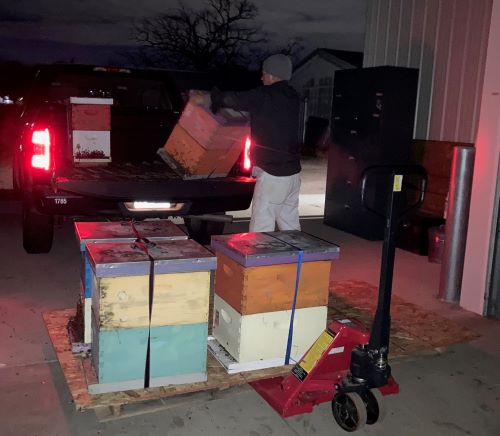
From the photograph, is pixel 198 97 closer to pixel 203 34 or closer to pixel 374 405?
pixel 374 405

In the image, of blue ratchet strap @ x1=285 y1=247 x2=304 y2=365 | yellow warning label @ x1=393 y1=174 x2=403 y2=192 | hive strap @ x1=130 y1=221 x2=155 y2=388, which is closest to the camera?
yellow warning label @ x1=393 y1=174 x2=403 y2=192

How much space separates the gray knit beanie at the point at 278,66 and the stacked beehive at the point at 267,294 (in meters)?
1.59

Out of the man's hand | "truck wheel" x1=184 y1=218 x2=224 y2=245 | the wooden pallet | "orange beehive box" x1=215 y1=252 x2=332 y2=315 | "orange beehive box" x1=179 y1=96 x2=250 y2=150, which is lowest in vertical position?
the wooden pallet

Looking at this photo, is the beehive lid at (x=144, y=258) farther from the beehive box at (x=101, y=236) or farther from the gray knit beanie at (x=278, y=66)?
the gray knit beanie at (x=278, y=66)

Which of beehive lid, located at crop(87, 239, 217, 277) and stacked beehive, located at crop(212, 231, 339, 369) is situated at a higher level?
beehive lid, located at crop(87, 239, 217, 277)

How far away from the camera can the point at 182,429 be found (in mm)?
3225

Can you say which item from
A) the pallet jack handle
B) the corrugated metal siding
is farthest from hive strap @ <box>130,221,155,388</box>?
the corrugated metal siding

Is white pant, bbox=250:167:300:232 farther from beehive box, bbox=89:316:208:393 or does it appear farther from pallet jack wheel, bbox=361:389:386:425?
pallet jack wheel, bbox=361:389:386:425

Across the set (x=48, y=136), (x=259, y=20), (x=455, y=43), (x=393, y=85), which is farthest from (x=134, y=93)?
(x=259, y=20)

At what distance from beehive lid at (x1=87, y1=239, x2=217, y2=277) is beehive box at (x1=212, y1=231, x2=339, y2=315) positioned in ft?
0.79

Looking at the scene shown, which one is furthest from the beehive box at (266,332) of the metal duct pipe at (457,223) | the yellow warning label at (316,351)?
the metal duct pipe at (457,223)

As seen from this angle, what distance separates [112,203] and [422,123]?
15.8ft

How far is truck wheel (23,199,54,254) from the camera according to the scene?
6.25 meters

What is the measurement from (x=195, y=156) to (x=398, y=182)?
2.87 m
